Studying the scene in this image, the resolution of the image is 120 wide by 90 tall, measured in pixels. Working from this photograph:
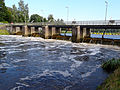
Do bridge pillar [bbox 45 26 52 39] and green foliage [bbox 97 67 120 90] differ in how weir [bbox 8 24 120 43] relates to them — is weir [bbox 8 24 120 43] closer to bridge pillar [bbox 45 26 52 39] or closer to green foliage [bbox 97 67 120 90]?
bridge pillar [bbox 45 26 52 39]

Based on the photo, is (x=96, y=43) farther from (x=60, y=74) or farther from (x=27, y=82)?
(x=27, y=82)

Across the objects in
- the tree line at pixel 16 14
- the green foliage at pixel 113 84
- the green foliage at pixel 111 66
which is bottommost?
the green foliage at pixel 111 66

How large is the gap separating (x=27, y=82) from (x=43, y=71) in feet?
11.4

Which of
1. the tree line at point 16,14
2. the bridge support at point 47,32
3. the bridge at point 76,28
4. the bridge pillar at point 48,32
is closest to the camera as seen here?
the bridge at point 76,28

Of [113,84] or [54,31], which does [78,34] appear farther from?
[113,84]

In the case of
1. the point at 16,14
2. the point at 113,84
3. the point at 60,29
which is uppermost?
the point at 16,14

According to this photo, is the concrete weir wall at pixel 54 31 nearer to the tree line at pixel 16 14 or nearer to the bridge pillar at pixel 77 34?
the bridge pillar at pixel 77 34

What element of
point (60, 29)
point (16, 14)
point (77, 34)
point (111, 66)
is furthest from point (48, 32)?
point (16, 14)

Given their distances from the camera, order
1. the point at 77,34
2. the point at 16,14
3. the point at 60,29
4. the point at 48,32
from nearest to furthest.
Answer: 1. the point at 77,34
2. the point at 48,32
3. the point at 60,29
4. the point at 16,14

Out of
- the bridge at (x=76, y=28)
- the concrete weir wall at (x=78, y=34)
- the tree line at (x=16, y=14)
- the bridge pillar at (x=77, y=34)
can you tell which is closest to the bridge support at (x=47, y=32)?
the bridge at (x=76, y=28)

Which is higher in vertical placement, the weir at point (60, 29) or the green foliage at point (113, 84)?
the weir at point (60, 29)

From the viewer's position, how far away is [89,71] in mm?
15695

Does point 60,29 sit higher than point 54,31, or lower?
higher

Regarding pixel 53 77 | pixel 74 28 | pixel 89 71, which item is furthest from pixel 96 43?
pixel 53 77
